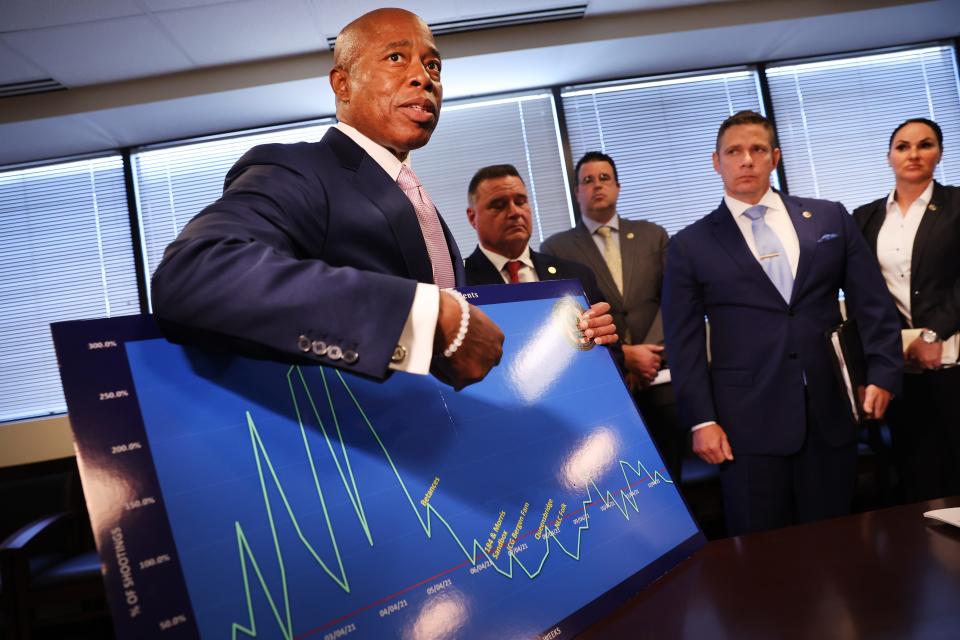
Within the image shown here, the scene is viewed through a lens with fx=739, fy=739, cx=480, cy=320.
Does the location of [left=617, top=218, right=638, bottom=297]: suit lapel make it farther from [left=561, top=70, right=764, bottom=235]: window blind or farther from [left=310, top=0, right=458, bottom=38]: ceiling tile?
[left=561, top=70, right=764, bottom=235]: window blind

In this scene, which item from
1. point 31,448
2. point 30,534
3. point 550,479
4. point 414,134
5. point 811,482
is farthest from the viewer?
point 31,448

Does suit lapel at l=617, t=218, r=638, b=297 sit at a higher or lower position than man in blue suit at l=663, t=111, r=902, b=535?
higher

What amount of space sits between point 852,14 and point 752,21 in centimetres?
67

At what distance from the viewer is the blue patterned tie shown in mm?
2293

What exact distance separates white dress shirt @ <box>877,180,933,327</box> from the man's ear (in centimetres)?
249

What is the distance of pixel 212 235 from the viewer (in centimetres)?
69

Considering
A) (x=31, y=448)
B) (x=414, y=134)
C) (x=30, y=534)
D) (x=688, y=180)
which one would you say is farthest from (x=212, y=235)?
(x=688, y=180)

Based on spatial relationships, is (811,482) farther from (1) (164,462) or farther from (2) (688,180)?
(2) (688,180)

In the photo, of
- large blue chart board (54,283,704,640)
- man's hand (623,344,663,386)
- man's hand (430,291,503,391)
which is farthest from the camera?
man's hand (623,344,663,386)

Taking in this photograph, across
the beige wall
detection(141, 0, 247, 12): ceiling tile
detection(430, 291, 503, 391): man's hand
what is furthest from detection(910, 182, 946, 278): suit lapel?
the beige wall

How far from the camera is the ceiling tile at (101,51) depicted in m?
3.75

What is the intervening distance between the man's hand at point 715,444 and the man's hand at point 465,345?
168 centimetres

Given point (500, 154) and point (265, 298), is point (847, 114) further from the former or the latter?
point (265, 298)

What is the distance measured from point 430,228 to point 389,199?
132 millimetres
